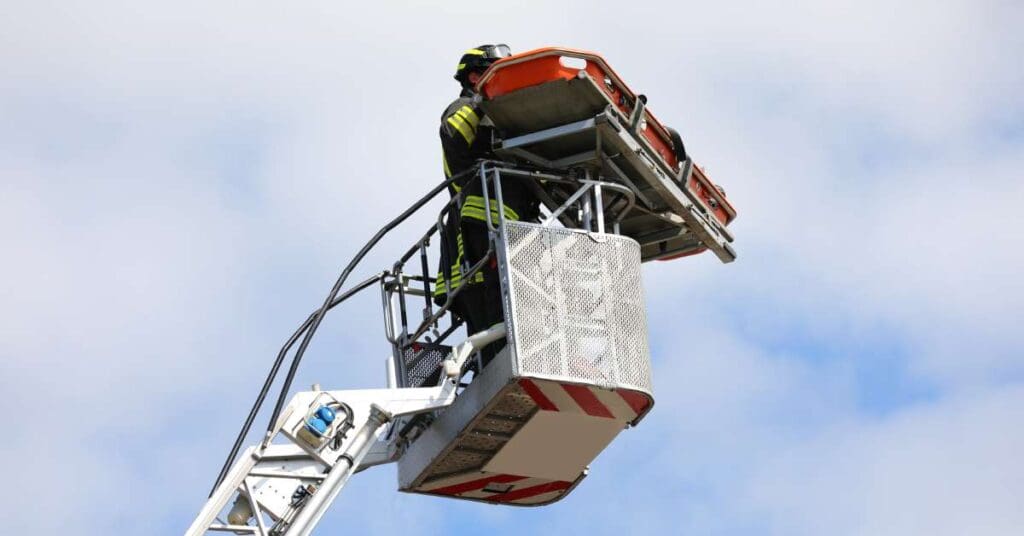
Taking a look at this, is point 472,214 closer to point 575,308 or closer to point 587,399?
point 575,308

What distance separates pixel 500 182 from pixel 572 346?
1657mm

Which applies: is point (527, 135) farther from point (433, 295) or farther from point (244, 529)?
point (244, 529)

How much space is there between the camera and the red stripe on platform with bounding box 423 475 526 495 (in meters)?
19.8

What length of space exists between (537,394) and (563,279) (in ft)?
3.23

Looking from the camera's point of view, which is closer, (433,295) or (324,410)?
(324,410)

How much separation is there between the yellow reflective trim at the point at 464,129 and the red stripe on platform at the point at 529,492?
3.19 m

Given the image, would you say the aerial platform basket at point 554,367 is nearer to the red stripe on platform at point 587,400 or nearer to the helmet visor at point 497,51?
the red stripe on platform at point 587,400

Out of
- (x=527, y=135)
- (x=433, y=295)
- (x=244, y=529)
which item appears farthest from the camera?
(x=433, y=295)

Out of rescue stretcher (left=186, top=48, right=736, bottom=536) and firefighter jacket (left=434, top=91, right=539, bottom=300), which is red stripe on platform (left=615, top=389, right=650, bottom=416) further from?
firefighter jacket (left=434, top=91, right=539, bottom=300)

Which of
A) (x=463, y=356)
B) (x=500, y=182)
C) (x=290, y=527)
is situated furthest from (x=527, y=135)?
(x=290, y=527)

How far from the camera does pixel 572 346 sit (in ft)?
59.8

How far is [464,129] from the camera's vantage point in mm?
19375

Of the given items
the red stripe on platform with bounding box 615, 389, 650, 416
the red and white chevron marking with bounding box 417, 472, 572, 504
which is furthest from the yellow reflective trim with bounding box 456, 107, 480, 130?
the red and white chevron marking with bounding box 417, 472, 572, 504

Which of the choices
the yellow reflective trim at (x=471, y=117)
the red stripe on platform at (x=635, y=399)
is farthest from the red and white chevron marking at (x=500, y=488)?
the yellow reflective trim at (x=471, y=117)
